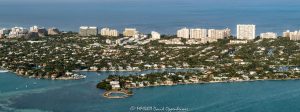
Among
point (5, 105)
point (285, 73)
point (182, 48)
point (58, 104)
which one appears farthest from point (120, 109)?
point (182, 48)

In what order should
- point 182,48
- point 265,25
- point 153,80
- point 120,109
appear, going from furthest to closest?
point 265,25
point 182,48
point 153,80
point 120,109

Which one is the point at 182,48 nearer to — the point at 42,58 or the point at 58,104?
the point at 42,58

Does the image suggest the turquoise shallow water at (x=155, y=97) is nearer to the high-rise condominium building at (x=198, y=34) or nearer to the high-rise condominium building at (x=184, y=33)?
the high-rise condominium building at (x=198, y=34)

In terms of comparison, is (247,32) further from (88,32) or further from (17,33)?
(17,33)

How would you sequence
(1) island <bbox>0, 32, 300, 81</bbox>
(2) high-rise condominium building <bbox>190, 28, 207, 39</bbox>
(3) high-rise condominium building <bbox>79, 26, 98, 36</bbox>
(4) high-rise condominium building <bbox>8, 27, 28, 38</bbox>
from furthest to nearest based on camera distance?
1. (3) high-rise condominium building <bbox>79, 26, 98, 36</bbox>
2. (4) high-rise condominium building <bbox>8, 27, 28, 38</bbox>
3. (2) high-rise condominium building <bbox>190, 28, 207, 39</bbox>
4. (1) island <bbox>0, 32, 300, 81</bbox>

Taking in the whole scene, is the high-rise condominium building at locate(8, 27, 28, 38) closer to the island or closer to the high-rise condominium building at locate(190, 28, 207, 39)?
the island

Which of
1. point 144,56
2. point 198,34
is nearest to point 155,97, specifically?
point 144,56

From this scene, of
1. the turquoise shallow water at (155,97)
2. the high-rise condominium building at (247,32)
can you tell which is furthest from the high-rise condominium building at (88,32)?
the turquoise shallow water at (155,97)

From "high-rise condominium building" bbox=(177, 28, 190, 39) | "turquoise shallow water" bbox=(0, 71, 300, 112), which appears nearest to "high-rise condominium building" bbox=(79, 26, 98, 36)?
"high-rise condominium building" bbox=(177, 28, 190, 39)
